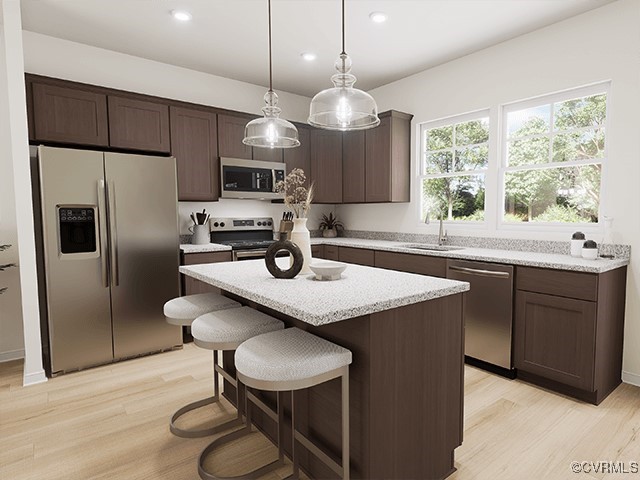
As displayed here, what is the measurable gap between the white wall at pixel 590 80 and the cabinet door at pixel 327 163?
51.6 inches

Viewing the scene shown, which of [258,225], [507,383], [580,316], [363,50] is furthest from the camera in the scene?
[258,225]

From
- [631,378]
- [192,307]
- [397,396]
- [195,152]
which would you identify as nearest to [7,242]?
[195,152]

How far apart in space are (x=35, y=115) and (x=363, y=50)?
9.31 feet

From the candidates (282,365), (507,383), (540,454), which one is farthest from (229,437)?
(507,383)

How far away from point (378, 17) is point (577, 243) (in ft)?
7.50

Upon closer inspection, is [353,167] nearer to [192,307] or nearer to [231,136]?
[231,136]

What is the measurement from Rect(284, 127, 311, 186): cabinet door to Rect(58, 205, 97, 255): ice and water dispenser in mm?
2182

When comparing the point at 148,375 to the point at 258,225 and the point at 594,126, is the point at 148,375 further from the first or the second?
the point at 594,126

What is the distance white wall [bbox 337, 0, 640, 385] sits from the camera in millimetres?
2729

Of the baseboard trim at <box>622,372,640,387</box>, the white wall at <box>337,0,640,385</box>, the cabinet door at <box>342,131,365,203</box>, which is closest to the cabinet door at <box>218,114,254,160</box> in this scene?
the cabinet door at <box>342,131,365,203</box>

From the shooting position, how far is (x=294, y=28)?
3174 millimetres

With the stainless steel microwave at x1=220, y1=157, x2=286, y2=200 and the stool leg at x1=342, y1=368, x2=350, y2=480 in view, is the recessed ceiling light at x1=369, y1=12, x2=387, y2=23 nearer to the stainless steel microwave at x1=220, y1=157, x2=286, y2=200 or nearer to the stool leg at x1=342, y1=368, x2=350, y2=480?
the stainless steel microwave at x1=220, y1=157, x2=286, y2=200

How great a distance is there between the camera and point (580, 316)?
250 cm

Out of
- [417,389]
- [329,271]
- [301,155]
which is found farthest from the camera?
[301,155]
